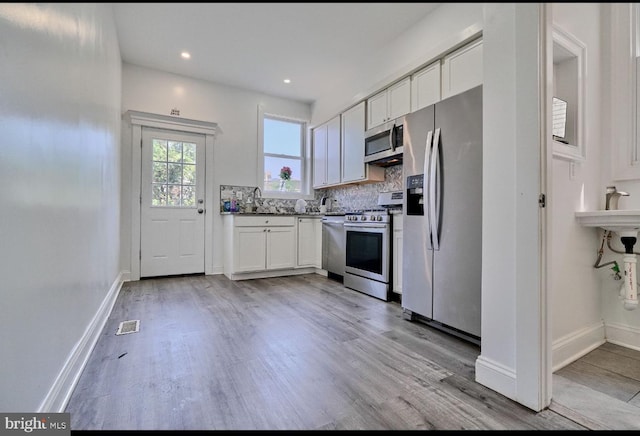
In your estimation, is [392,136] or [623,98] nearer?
[623,98]

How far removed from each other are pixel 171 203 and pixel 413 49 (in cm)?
350

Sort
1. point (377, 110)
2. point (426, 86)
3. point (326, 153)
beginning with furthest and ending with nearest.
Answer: point (326, 153)
point (377, 110)
point (426, 86)

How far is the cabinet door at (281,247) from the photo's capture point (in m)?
4.18

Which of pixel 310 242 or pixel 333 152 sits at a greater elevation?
pixel 333 152

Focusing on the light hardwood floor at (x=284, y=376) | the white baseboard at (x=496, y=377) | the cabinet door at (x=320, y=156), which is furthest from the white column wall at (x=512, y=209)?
the cabinet door at (x=320, y=156)

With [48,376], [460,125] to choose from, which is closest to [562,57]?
[460,125]

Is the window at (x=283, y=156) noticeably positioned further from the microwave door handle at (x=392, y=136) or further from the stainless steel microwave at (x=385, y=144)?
the microwave door handle at (x=392, y=136)

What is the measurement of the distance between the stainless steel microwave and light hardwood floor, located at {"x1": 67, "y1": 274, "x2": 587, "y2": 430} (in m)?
1.66

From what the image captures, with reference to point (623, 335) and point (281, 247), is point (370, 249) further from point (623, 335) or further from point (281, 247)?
point (623, 335)

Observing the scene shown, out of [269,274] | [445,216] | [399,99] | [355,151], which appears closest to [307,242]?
[269,274]

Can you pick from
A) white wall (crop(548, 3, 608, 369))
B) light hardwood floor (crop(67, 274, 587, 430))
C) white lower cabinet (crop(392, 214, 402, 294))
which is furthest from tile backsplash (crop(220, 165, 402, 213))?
white wall (crop(548, 3, 608, 369))

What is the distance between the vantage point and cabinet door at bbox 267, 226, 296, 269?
418 centimetres

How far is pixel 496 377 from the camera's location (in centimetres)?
149

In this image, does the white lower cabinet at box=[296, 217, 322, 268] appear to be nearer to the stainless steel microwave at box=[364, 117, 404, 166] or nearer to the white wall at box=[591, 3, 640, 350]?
the stainless steel microwave at box=[364, 117, 404, 166]
